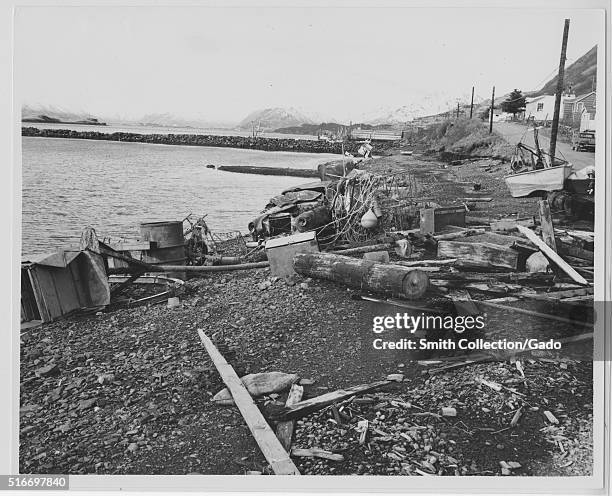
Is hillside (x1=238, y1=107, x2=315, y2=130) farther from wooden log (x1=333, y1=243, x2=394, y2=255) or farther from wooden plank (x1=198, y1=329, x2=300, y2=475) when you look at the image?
wooden plank (x1=198, y1=329, x2=300, y2=475)

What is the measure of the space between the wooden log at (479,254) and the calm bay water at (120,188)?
1.43 meters

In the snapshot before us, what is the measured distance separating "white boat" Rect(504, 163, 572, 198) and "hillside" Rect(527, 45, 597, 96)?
0.52m

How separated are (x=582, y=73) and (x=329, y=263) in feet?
7.01

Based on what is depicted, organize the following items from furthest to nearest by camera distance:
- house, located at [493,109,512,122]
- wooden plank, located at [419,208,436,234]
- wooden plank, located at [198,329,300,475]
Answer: wooden plank, located at [419,208,436,234]
house, located at [493,109,512,122]
wooden plank, located at [198,329,300,475]

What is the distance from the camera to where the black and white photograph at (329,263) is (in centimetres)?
371

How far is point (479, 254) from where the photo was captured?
4.05m

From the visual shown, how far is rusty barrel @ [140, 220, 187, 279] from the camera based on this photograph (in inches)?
159

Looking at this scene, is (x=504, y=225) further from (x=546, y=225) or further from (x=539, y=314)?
(x=539, y=314)

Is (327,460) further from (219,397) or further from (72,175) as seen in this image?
(72,175)

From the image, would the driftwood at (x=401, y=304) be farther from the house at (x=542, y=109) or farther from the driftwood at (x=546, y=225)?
the house at (x=542, y=109)

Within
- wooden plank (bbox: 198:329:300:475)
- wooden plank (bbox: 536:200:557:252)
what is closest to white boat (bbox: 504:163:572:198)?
wooden plank (bbox: 536:200:557:252)

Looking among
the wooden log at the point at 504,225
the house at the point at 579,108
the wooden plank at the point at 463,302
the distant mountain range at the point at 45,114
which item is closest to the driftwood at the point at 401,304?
the wooden plank at the point at 463,302

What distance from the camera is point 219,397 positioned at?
12.4ft

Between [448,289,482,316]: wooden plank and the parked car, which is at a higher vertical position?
the parked car
